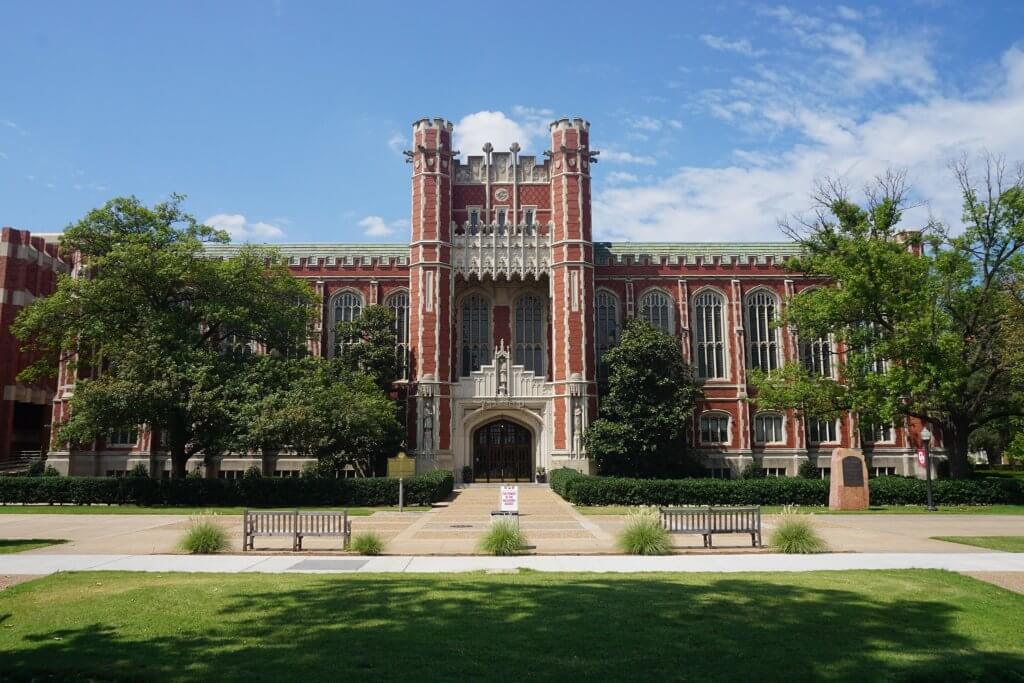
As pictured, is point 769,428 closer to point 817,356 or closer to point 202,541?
point 817,356

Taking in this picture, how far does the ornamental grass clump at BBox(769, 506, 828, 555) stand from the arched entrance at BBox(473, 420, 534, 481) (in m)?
27.2

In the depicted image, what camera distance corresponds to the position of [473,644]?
8086 mm

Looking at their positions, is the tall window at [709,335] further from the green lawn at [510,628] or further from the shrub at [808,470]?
the green lawn at [510,628]

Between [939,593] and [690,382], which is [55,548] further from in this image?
[690,382]

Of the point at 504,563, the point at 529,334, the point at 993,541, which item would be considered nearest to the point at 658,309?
the point at 529,334

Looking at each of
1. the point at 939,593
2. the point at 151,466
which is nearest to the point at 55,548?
the point at 939,593

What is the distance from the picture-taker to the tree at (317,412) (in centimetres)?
2831

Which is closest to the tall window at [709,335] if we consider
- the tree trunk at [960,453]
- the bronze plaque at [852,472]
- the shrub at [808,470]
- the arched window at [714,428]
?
the arched window at [714,428]

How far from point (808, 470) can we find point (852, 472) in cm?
1526

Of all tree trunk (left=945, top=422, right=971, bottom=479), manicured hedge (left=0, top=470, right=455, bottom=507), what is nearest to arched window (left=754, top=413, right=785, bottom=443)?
tree trunk (left=945, top=422, right=971, bottom=479)

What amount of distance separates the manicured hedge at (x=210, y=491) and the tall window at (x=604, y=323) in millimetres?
17710

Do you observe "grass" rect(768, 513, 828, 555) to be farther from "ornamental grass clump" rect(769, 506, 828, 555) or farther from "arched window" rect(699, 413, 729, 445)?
"arched window" rect(699, 413, 729, 445)

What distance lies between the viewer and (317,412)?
29359 millimetres

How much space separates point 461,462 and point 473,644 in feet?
111
